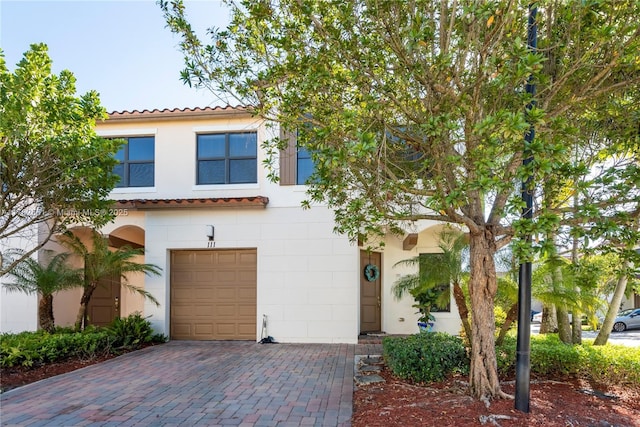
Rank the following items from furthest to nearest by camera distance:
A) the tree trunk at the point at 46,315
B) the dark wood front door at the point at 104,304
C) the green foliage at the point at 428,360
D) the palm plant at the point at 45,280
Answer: the dark wood front door at the point at 104,304 < the tree trunk at the point at 46,315 < the palm plant at the point at 45,280 < the green foliage at the point at 428,360

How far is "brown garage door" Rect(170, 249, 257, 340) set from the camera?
1155 centimetres

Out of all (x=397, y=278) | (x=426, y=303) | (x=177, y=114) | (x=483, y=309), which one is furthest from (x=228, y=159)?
(x=483, y=309)

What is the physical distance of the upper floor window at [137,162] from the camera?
12.2 metres

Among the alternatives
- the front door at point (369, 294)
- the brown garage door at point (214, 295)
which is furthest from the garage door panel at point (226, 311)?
the front door at point (369, 294)

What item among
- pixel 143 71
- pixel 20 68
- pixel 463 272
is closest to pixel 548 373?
pixel 463 272

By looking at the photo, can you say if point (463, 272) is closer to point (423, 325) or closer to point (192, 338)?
point (423, 325)

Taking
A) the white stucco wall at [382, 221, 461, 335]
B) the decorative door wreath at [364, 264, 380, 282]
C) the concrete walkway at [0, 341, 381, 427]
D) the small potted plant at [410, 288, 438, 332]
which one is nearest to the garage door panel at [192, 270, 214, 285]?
the concrete walkway at [0, 341, 381, 427]

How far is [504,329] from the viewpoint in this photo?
757cm

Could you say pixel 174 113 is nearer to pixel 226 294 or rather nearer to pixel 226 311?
A: pixel 226 294

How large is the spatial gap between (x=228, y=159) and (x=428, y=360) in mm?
7841

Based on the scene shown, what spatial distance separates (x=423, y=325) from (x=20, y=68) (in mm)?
10252

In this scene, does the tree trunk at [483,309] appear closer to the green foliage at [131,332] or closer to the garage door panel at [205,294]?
the garage door panel at [205,294]

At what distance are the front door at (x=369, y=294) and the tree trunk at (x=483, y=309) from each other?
20.1ft

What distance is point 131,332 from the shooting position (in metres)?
10.5
